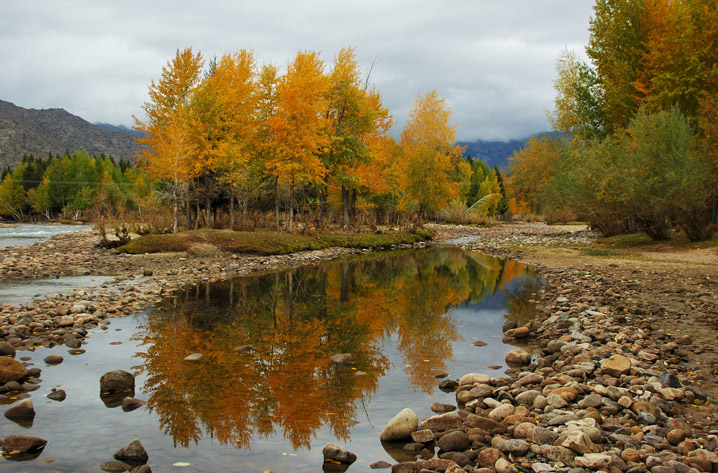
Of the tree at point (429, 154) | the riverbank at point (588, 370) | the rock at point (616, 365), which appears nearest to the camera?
the riverbank at point (588, 370)

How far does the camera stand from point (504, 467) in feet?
16.0

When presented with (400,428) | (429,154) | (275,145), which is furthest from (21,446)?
(429,154)

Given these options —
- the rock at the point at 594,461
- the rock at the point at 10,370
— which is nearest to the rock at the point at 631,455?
the rock at the point at 594,461

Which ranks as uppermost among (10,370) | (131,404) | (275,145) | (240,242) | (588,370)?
(275,145)

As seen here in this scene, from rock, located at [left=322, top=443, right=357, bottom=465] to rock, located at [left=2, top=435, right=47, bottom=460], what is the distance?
323 cm

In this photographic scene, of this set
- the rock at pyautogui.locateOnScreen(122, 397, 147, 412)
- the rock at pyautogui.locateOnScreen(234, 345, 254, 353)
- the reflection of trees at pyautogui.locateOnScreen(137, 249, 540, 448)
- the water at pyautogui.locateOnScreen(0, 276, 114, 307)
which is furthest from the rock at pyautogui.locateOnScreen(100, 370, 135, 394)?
the water at pyautogui.locateOnScreen(0, 276, 114, 307)

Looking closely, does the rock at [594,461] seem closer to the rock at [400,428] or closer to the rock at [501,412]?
the rock at [501,412]

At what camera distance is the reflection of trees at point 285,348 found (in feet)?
22.0

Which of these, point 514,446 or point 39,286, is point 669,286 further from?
point 39,286

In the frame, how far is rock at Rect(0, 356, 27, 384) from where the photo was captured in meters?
7.55

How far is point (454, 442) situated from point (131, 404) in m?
4.53

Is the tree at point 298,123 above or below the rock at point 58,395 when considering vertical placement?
above

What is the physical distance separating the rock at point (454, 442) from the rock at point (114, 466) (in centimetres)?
345

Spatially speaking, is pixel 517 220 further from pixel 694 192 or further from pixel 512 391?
pixel 512 391
